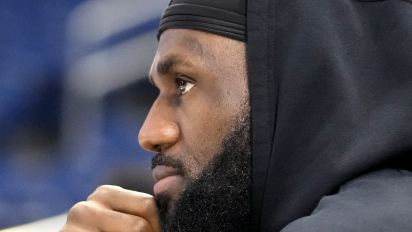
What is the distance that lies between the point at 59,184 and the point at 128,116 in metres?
0.47

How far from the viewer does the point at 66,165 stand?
13.5 ft

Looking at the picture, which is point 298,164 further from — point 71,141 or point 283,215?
point 71,141

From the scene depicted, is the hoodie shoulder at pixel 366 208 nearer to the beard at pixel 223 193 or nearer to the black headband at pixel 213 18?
the beard at pixel 223 193

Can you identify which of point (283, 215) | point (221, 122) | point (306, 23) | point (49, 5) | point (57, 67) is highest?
point (49, 5)

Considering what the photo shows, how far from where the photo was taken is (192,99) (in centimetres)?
203

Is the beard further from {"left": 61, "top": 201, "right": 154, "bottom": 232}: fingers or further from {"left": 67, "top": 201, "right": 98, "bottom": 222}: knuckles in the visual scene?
{"left": 67, "top": 201, "right": 98, "bottom": 222}: knuckles

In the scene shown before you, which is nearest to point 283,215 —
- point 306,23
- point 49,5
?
point 306,23

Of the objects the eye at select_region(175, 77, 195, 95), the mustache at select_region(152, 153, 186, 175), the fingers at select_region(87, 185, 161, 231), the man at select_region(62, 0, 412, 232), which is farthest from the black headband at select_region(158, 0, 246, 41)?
the fingers at select_region(87, 185, 161, 231)

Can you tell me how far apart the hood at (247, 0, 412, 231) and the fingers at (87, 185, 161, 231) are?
1.10ft

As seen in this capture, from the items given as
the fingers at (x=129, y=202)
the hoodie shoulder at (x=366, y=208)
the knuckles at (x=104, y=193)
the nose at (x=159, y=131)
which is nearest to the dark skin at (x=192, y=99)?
the nose at (x=159, y=131)

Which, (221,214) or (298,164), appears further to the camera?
(221,214)

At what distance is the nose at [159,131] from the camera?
203cm

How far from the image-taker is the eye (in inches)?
80.6

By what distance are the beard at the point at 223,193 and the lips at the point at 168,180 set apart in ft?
0.10
